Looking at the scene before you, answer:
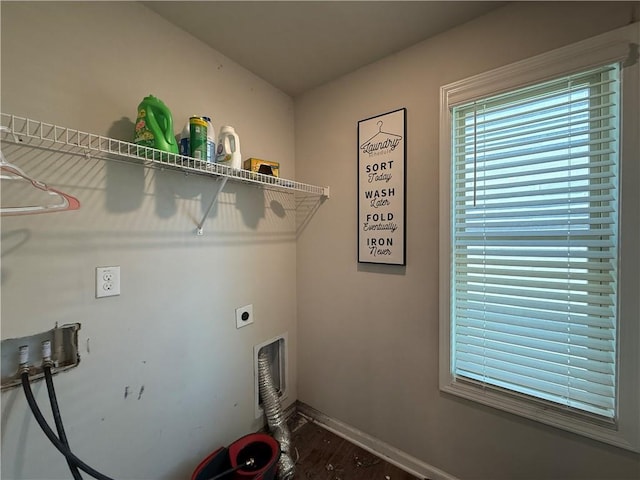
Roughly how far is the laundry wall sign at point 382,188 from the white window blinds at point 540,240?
0.91 ft

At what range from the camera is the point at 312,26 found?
129 centimetres

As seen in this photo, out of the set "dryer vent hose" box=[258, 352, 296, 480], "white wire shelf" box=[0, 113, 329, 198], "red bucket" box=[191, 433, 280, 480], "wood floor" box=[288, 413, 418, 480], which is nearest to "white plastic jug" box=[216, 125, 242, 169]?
"white wire shelf" box=[0, 113, 329, 198]

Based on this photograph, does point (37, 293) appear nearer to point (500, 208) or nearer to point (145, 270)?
point (145, 270)

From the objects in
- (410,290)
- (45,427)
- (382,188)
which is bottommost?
(45,427)

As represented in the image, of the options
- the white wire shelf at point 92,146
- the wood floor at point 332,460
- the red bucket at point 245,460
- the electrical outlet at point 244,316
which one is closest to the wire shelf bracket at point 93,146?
the white wire shelf at point 92,146

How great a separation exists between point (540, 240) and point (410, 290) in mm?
631

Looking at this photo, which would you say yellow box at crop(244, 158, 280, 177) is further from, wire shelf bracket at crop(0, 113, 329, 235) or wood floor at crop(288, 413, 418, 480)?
wood floor at crop(288, 413, 418, 480)

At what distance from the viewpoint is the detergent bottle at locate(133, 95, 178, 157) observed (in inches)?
38.9

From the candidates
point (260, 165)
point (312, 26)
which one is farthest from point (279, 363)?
point (312, 26)

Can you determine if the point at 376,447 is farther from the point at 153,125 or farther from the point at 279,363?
the point at 153,125

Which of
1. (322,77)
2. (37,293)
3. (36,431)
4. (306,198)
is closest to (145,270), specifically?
(37,293)

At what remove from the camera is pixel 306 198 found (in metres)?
1.89

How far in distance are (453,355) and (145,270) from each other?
5.12 feet

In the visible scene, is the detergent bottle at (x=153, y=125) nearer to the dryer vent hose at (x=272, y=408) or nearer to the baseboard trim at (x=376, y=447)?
the dryer vent hose at (x=272, y=408)
